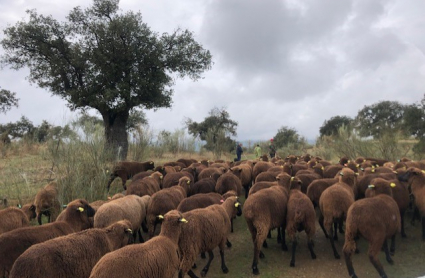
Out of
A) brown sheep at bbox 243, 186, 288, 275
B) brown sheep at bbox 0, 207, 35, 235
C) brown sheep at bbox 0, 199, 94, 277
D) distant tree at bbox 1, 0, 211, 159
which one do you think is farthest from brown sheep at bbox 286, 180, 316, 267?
distant tree at bbox 1, 0, 211, 159

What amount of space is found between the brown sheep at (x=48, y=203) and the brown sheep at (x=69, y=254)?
3.94 metres

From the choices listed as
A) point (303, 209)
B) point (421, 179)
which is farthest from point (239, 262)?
point (421, 179)

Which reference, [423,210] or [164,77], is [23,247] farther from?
[164,77]

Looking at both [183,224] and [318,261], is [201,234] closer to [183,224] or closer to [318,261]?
[183,224]

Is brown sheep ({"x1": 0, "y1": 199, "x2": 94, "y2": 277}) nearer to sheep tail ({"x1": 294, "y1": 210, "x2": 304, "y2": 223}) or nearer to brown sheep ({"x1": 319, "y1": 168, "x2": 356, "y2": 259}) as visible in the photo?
sheep tail ({"x1": 294, "y1": 210, "x2": 304, "y2": 223})


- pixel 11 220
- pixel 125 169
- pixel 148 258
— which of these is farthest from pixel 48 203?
pixel 148 258

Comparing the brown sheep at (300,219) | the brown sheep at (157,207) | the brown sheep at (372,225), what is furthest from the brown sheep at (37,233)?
the brown sheep at (372,225)

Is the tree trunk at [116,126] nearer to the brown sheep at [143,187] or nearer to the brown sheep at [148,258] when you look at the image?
the brown sheep at [143,187]

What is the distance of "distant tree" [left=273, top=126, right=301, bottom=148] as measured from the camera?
33.2m

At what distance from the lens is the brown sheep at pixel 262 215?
6.47m

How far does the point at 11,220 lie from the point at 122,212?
7.60 ft

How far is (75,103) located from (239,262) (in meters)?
14.2

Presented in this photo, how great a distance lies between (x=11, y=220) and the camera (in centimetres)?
657

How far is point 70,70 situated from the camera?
17.7 meters
